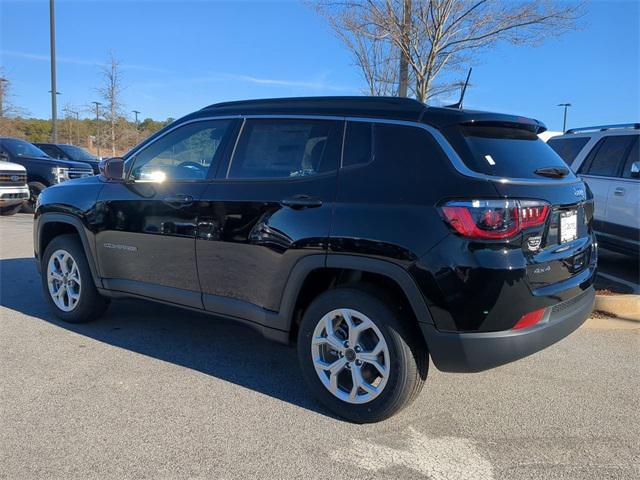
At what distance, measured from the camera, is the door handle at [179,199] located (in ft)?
12.8

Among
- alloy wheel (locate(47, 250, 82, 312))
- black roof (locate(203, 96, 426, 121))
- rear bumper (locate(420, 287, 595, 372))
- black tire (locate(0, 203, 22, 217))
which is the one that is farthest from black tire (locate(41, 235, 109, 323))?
black tire (locate(0, 203, 22, 217))

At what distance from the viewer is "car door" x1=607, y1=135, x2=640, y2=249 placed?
6613mm

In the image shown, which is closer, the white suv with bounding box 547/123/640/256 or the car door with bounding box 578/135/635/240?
the white suv with bounding box 547/123/640/256

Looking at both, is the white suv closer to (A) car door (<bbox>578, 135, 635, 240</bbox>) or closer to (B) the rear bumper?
(A) car door (<bbox>578, 135, 635, 240</bbox>)

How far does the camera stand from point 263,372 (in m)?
3.95

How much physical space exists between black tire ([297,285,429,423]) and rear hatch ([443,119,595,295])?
0.74 meters

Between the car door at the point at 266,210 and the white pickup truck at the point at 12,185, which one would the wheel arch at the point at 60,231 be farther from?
the white pickup truck at the point at 12,185

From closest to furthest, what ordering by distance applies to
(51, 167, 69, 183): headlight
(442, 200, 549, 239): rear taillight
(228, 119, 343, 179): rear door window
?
(442, 200, 549, 239): rear taillight < (228, 119, 343, 179): rear door window < (51, 167, 69, 183): headlight

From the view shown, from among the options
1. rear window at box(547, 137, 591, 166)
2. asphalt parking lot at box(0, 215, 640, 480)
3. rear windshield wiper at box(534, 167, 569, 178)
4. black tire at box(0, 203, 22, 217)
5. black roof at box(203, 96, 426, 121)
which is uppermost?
rear window at box(547, 137, 591, 166)

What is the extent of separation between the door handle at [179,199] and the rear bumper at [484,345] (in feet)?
6.41

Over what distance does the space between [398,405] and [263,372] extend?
1.22 metres

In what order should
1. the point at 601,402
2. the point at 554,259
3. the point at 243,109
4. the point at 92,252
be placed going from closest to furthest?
the point at 554,259, the point at 601,402, the point at 243,109, the point at 92,252

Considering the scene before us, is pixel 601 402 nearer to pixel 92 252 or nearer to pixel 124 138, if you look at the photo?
pixel 92 252

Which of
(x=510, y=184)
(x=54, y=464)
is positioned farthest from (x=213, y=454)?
(x=510, y=184)
